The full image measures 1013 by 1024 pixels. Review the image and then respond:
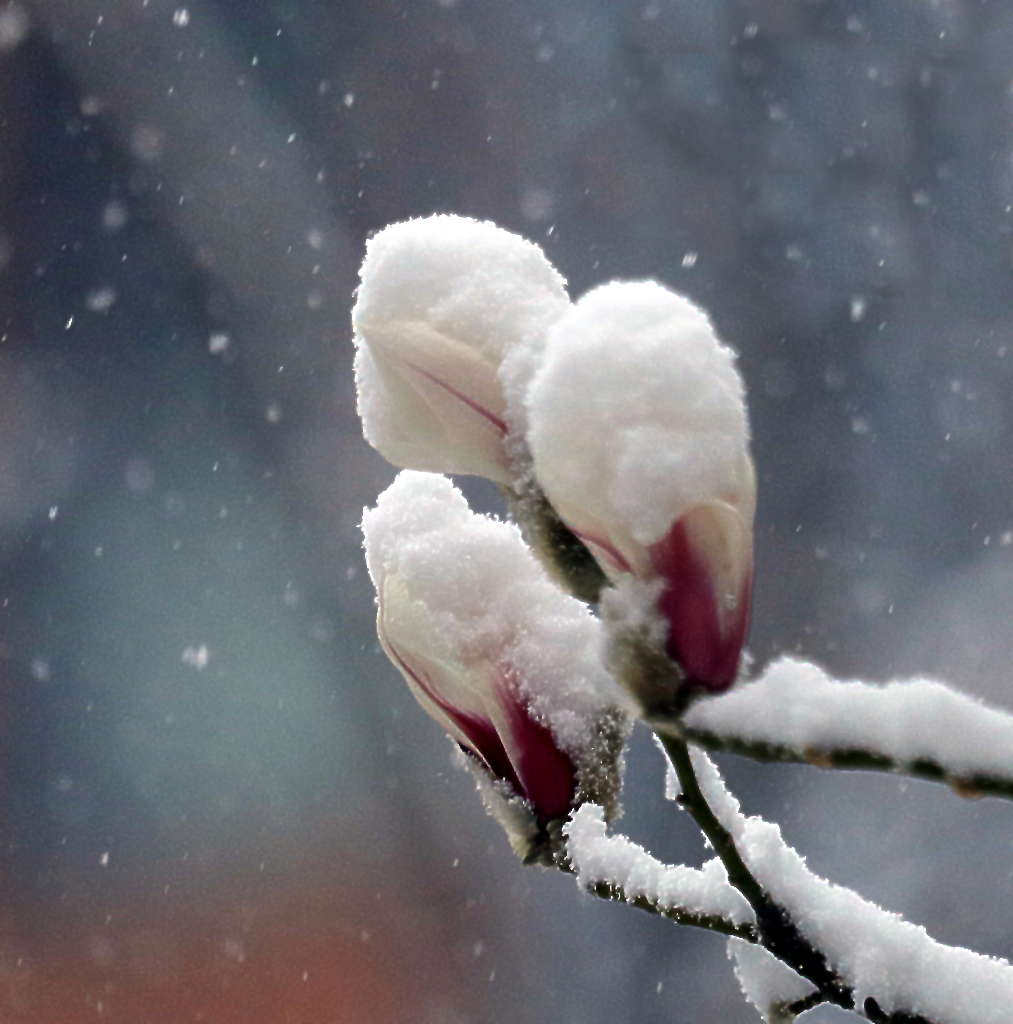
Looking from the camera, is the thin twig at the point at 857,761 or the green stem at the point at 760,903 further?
the green stem at the point at 760,903

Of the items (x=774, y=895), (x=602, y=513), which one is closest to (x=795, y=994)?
(x=774, y=895)

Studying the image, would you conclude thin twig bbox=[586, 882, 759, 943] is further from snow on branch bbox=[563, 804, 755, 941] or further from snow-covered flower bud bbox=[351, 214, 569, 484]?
snow-covered flower bud bbox=[351, 214, 569, 484]

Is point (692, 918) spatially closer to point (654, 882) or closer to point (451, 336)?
point (654, 882)

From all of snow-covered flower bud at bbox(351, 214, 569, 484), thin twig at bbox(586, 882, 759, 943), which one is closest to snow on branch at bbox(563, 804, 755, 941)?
thin twig at bbox(586, 882, 759, 943)

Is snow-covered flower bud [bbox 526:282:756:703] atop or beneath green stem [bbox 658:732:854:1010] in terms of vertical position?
atop

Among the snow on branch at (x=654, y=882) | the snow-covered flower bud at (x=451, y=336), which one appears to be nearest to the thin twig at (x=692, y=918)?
the snow on branch at (x=654, y=882)

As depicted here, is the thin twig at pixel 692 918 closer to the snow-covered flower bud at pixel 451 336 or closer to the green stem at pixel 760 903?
the green stem at pixel 760 903
